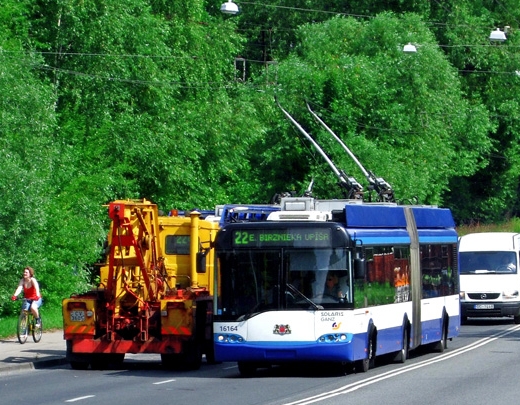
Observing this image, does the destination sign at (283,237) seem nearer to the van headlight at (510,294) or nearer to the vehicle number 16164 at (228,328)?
the vehicle number 16164 at (228,328)

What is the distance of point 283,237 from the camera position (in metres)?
18.9

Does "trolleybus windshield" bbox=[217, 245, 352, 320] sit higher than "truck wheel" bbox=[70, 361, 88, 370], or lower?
higher

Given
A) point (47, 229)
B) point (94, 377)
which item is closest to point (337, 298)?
point (94, 377)

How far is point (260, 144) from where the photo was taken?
48.2 metres

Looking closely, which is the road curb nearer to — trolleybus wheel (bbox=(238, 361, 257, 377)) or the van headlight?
trolleybus wheel (bbox=(238, 361, 257, 377))

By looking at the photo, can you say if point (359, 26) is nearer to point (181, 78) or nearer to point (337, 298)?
point (181, 78)

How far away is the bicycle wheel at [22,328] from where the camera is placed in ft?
84.9

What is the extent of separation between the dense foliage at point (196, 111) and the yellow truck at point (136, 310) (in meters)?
7.43

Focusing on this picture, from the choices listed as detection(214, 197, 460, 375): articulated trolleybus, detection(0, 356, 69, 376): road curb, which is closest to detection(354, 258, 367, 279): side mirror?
detection(214, 197, 460, 375): articulated trolleybus

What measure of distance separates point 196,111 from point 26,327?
17440 millimetres

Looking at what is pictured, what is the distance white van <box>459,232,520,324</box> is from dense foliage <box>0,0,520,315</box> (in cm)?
798

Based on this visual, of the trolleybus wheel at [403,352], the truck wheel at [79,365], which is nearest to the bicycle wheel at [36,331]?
the truck wheel at [79,365]

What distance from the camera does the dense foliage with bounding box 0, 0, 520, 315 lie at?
107 feet

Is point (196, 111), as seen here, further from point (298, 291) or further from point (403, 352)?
point (298, 291)
